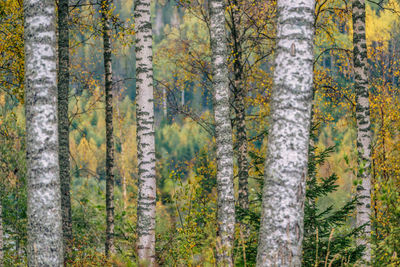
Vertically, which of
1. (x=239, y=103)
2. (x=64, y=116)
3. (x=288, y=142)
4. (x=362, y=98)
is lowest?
(x=288, y=142)

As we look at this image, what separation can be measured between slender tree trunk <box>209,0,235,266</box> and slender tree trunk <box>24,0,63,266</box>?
2.84 meters

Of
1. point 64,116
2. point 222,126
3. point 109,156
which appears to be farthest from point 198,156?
point 222,126

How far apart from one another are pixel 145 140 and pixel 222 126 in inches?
46.7

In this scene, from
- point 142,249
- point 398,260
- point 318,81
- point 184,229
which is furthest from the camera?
point 318,81

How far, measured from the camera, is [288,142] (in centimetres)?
351

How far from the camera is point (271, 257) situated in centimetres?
344

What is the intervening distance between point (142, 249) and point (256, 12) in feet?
25.7

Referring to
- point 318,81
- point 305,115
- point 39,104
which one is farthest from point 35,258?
point 318,81

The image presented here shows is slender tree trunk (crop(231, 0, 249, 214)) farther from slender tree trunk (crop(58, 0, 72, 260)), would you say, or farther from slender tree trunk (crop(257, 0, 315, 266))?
slender tree trunk (crop(257, 0, 315, 266))

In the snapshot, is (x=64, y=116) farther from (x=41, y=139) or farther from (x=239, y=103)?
(x=239, y=103)

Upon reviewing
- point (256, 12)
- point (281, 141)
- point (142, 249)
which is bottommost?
point (142, 249)

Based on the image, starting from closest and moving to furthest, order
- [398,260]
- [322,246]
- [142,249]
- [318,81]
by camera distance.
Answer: [398,260] → [322,246] → [142,249] → [318,81]

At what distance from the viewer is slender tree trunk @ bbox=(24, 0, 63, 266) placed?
164 inches

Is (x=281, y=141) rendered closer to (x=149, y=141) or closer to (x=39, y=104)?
(x=39, y=104)
